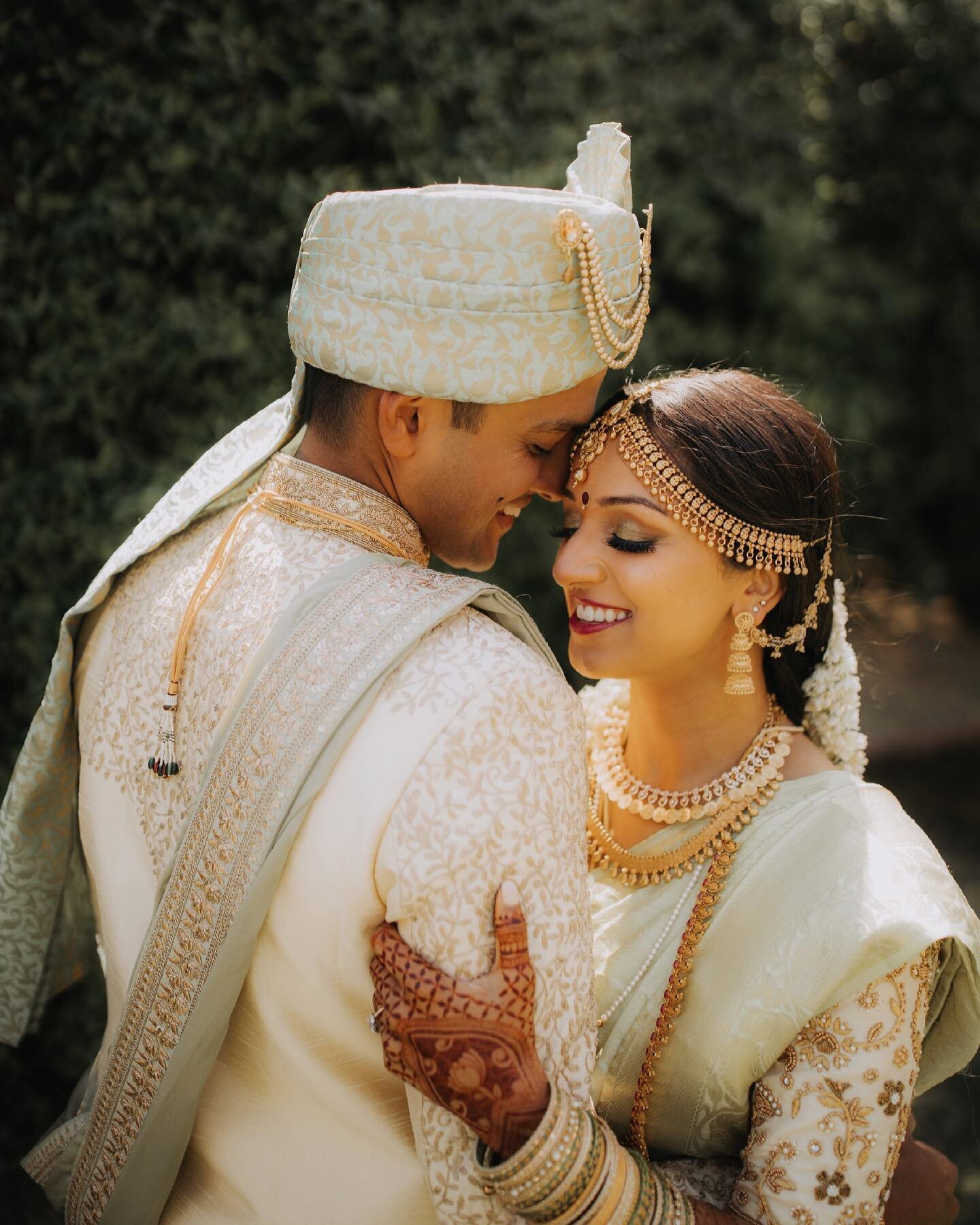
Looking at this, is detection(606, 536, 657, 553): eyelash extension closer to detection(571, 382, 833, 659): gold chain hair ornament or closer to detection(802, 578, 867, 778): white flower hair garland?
detection(571, 382, 833, 659): gold chain hair ornament

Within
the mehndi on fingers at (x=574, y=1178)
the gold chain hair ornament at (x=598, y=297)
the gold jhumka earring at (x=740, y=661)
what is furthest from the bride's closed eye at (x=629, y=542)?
the mehndi on fingers at (x=574, y=1178)

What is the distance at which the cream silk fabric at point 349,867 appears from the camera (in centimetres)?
157

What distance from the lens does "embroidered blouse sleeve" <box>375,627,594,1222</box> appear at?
1552 millimetres

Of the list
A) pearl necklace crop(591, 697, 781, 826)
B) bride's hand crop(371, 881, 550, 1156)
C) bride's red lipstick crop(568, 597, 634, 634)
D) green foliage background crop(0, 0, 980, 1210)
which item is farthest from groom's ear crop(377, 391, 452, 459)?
green foliage background crop(0, 0, 980, 1210)

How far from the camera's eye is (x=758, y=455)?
2.29 m

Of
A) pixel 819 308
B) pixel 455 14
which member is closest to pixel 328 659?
pixel 455 14

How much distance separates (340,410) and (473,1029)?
1002 mm

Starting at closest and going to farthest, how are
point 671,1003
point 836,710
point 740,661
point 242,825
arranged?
point 242,825 < point 671,1003 < point 740,661 < point 836,710

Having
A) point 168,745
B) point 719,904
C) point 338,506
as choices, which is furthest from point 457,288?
point 719,904

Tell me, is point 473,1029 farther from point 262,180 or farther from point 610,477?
point 262,180

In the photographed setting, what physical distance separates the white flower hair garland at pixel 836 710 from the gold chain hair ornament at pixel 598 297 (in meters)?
Answer: 0.92

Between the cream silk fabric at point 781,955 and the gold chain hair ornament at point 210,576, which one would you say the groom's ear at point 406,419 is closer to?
the gold chain hair ornament at point 210,576

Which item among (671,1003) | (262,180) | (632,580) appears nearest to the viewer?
(671,1003)

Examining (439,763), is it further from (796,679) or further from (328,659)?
(796,679)
